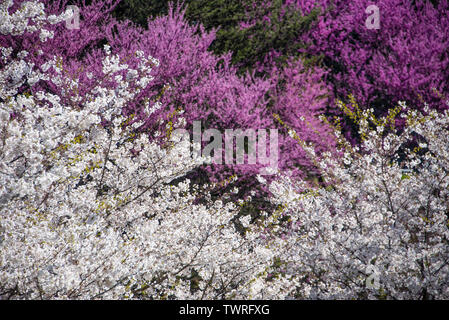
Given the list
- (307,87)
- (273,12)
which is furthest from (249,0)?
(307,87)

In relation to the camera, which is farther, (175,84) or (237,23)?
(237,23)

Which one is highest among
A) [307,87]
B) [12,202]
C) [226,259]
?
[307,87]

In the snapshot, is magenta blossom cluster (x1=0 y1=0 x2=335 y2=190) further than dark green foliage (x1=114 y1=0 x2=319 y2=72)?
No

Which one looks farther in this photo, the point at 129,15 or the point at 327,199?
the point at 129,15

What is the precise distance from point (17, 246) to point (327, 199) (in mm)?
2796

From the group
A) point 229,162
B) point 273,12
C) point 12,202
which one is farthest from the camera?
point 273,12

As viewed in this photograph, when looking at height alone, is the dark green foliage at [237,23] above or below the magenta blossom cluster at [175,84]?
above

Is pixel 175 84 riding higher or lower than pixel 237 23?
lower

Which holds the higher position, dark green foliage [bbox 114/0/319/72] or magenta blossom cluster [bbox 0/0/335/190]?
dark green foliage [bbox 114/0/319/72]

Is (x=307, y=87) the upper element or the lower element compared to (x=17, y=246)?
upper

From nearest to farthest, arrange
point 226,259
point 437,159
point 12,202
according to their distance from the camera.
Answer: point 12,202 → point 226,259 → point 437,159

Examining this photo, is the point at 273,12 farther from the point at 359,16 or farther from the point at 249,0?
the point at 359,16

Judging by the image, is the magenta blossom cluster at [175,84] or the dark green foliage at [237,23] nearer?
the magenta blossom cluster at [175,84]

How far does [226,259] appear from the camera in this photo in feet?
11.2
